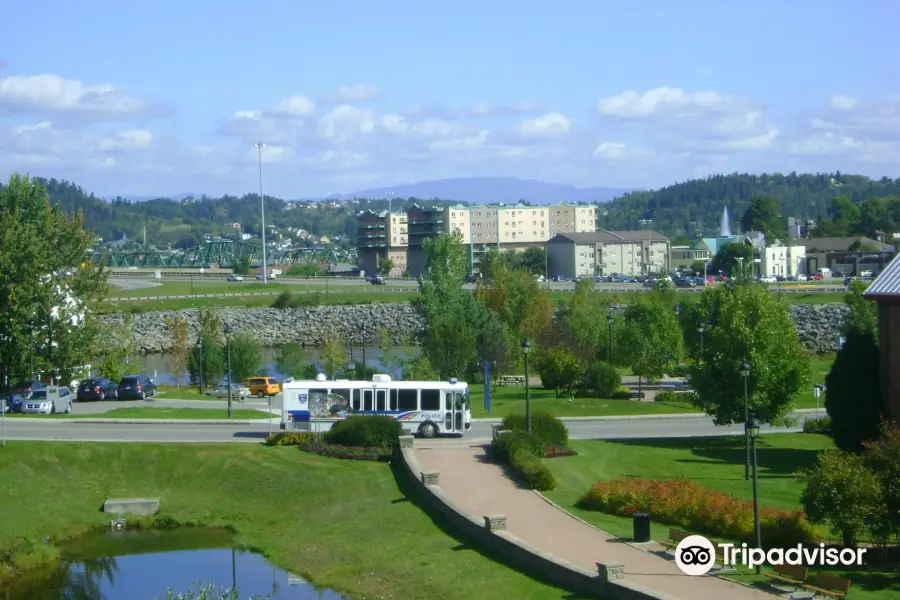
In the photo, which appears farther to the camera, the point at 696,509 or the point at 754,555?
the point at 696,509

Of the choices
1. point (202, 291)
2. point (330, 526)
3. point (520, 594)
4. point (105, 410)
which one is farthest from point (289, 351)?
point (202, 291)

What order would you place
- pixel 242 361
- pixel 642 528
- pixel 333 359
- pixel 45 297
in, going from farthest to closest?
pixel 242 361 → pixel 333 359 → pixel 45 297 → pixel 642 528

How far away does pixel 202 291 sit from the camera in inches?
5418

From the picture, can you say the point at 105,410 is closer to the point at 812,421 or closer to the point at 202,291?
the point at 812,421

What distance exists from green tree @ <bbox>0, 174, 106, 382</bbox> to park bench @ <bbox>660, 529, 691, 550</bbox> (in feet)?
118

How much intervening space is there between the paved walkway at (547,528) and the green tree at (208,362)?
99.8 ft

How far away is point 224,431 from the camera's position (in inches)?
1540

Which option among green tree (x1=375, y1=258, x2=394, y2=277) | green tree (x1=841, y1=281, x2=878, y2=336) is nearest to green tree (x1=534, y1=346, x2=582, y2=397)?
green tree (x1=841, y1=281, x2=878, y2=336)

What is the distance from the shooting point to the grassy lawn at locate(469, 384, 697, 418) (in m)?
46.5

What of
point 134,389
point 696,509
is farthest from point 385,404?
point 134,389

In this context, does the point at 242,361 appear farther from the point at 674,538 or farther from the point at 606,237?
the point at 606,237

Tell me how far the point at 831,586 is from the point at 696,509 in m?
6.22

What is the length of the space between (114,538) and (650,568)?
14.9 m

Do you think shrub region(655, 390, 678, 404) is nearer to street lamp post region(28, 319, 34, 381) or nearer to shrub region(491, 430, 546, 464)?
shrub region(491, 430, 546, 464)
